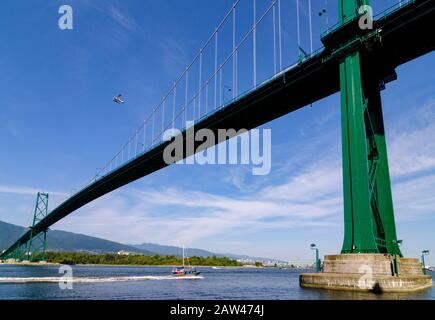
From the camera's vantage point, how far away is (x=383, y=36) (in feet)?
81.2

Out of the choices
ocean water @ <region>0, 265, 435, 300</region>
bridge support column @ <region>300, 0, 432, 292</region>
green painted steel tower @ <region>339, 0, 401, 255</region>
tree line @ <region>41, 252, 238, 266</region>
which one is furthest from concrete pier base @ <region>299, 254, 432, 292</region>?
tree line @ <region>41, 252, 238, 266</region>

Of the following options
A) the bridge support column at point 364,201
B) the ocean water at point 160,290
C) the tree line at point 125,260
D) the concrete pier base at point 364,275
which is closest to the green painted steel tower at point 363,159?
the bridge support column at point 364,201

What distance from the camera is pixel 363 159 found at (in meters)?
23.1

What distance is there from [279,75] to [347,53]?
22.5 ft

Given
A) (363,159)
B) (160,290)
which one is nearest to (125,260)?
(160,290)

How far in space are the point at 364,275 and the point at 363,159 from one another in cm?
718

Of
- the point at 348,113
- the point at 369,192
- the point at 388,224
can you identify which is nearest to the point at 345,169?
the point at 369,192

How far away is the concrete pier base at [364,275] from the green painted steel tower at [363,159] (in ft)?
4.67

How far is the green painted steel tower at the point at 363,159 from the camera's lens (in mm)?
22500
